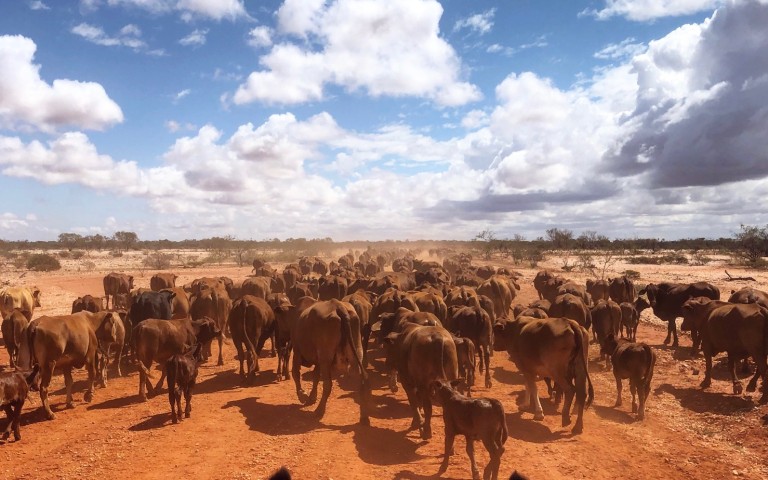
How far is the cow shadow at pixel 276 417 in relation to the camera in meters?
9.31

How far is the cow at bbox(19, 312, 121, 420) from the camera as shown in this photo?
9805 millimetres

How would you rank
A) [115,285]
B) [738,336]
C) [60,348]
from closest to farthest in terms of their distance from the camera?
[60,348], [738,336], [115,285]

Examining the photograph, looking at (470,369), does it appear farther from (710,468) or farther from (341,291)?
(341,291)

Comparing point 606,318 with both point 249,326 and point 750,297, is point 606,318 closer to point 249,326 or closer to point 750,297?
point 750,297

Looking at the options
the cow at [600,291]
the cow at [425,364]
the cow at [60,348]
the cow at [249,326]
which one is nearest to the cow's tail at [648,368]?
the cow at [425,364]

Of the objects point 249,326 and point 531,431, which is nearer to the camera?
point 531,431

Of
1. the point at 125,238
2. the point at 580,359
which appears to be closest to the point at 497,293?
the point at 580,359

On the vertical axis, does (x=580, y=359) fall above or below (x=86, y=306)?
below

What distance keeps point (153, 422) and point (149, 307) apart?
6.23 meters

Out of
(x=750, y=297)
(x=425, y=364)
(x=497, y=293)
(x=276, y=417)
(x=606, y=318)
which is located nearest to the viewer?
(x=425, y=364)

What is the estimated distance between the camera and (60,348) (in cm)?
1010

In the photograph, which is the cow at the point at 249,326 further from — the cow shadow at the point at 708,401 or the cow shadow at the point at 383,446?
the cow shadow at the point at 708,401

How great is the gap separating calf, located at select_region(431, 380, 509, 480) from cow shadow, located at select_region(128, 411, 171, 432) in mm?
5914

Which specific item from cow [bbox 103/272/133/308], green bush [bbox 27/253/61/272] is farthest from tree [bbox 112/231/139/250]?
cow [bbox 103/272/133/308]
